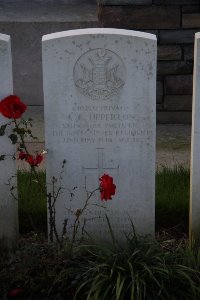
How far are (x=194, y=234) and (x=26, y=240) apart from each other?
102 centimetres

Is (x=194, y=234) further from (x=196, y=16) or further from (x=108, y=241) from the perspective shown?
(x=196, y=16)

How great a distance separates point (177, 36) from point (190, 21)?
17 cm

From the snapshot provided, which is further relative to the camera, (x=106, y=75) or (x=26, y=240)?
(x=26, y=240)

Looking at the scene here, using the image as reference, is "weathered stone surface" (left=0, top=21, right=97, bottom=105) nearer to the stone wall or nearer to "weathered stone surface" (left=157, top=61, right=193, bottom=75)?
the stone wall

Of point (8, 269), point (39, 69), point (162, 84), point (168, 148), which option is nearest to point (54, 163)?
point (8, 269)

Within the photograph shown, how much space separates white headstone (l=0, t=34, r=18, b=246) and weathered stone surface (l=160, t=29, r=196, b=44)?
2.57 meters

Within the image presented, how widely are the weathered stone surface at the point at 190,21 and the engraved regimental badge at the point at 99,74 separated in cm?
250

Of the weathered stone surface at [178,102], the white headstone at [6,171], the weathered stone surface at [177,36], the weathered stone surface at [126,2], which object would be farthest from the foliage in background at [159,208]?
the weathered stone surface at [126,2]

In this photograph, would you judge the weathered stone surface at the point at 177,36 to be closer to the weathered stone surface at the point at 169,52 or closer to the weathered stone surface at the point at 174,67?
the weathered stone surface at the point at 169,52

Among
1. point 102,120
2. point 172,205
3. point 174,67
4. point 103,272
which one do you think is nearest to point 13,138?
point 102,120

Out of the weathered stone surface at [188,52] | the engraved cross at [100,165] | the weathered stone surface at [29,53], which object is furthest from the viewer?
the weathered stone surface at [29,53]

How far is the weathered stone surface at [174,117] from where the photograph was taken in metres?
6.46

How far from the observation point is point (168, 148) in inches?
232

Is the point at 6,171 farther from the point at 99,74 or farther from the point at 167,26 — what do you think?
the point at 167,26
